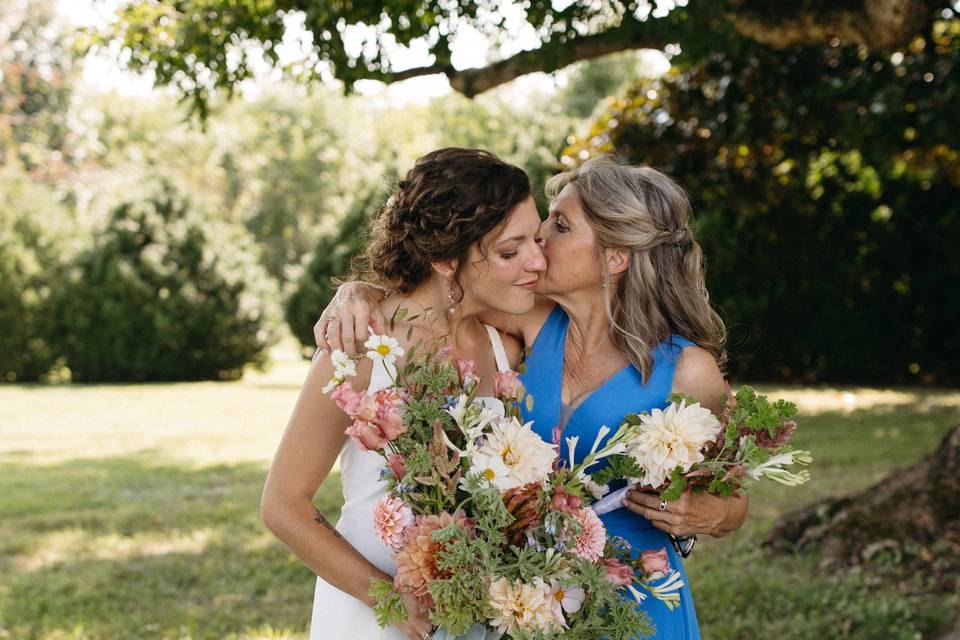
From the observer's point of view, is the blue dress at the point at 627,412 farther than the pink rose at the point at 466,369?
Yes

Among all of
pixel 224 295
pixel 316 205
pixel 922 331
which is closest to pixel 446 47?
pixel 922 331

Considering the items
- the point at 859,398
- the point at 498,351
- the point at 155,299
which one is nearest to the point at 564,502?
the point at 498,351

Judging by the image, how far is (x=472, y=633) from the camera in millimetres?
2160

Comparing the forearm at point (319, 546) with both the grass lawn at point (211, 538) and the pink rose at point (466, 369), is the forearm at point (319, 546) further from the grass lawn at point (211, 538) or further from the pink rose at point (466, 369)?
the grass lawn at point (211, 538)

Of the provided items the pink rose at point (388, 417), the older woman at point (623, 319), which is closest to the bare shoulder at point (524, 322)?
the older woman at point (623, 319)

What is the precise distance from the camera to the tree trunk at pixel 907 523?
5863 mm

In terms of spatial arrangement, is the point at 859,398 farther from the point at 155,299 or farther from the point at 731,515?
the point at 731,515

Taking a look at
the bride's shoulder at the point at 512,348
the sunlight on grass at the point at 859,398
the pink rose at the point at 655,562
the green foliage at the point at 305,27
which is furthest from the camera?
the sunlight on grass at the point at 859,398

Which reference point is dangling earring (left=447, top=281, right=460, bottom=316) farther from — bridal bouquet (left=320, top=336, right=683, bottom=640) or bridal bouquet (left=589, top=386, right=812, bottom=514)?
bridal bouquet (left=589, top=386, right=812, bottom=514)

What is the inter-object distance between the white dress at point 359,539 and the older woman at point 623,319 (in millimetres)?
396

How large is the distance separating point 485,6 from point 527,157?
10878mm

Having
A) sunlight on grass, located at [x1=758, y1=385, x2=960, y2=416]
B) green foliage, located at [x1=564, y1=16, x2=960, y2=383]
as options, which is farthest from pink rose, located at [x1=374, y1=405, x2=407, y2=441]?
sunlight on grass, located at [x1=758, y1=385, x2=960, y2=416]

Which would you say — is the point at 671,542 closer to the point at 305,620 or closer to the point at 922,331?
the point at 305,620

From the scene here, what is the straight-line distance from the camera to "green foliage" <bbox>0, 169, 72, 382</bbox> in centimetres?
1691
